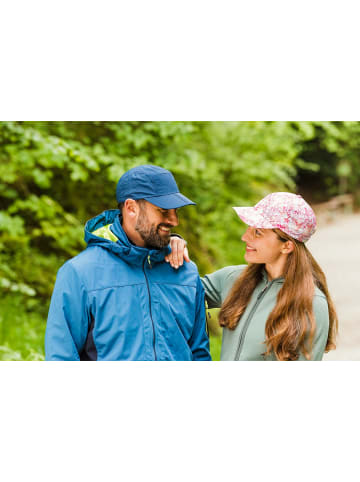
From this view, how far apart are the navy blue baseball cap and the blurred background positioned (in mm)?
1118

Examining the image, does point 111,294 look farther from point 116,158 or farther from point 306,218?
point 116,158

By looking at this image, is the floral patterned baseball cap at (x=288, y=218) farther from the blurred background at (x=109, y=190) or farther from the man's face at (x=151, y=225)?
the blurred background at (x=109, y=190)

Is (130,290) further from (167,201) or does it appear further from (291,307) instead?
(291,307)

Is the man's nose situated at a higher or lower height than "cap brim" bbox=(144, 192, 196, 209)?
lower

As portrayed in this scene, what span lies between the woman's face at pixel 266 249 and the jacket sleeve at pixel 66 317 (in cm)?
72

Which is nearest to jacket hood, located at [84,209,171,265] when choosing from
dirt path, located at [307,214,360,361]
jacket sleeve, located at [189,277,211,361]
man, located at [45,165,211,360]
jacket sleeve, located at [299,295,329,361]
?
man, located at [45,165,211,360]

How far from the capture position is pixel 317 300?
206 cm

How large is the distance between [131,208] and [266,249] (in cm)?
59

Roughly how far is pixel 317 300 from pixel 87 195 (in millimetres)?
3247

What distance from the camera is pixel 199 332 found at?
7.35 feet

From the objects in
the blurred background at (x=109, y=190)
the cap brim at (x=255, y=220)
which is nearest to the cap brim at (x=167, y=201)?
the cap brim at (x=255, y=220)

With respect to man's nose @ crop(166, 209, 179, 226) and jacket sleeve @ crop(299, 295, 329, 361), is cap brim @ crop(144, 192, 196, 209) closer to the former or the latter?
man's nose @ crop(166, 209, 179, 226)

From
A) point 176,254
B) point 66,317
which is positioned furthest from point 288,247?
point 66,317

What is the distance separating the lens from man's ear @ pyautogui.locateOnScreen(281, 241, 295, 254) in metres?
2.19
